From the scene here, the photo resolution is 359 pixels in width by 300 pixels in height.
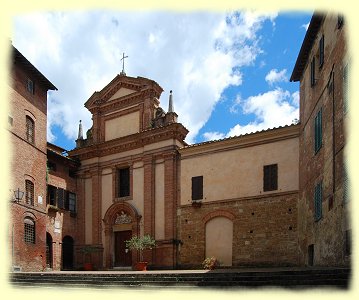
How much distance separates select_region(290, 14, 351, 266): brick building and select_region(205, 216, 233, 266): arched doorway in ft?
12.6

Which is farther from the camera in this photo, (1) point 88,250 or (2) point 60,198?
(1) point 88,250

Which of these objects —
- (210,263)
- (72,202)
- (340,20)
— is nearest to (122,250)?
(72,202)

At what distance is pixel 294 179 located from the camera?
760 inches

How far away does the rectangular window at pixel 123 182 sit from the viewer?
82.1ft

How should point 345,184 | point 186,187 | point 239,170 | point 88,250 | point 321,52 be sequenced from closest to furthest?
point 345,184 < point 321,52 < point 239,170 < point 186,187 < point 88,250

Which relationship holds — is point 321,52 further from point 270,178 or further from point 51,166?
point 51,166

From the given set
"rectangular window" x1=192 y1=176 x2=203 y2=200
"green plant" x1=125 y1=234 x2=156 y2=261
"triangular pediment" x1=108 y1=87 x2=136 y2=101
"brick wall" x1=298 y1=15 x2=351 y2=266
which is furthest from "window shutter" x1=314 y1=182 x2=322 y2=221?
"triangular pediment" x1=108 y1=87 x2=136 y2=101

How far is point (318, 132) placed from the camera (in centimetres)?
1520

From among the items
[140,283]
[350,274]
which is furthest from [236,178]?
[350,274]

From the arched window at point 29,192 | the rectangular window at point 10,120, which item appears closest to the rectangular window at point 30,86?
the rectangular window at point 10,120

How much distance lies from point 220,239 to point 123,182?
775 cm

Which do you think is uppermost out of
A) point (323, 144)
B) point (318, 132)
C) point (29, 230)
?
point (318, 132)

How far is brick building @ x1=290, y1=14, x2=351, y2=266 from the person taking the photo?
11.9 metres

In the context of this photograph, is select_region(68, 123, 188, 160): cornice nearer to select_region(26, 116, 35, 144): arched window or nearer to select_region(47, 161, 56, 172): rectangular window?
select_region(47, 161, 56, 172): rectangular window
